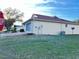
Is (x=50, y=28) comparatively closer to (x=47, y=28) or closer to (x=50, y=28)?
(x=50, y=28)

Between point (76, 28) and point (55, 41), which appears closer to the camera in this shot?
point (76, 28)

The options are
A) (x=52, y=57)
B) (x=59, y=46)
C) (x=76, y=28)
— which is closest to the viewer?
(x=52, y=57)

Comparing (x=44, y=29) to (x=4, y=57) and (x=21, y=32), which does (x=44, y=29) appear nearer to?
(x=21, y=32)

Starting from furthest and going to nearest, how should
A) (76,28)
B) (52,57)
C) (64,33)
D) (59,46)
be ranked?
(59,46)
(64,33)
(76,28)
(52,57)

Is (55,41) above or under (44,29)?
under

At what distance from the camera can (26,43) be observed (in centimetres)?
293

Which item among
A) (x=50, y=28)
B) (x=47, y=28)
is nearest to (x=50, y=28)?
(x=50, y=28)

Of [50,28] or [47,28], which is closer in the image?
[50,28]

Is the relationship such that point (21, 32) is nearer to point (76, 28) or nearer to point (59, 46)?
point (59, 46)

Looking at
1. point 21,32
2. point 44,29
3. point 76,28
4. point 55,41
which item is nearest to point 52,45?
point 55,41

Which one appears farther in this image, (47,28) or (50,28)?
(47,28)

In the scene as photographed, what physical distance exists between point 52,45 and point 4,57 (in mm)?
981

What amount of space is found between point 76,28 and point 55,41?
0.68m

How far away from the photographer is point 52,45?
2.85 m
